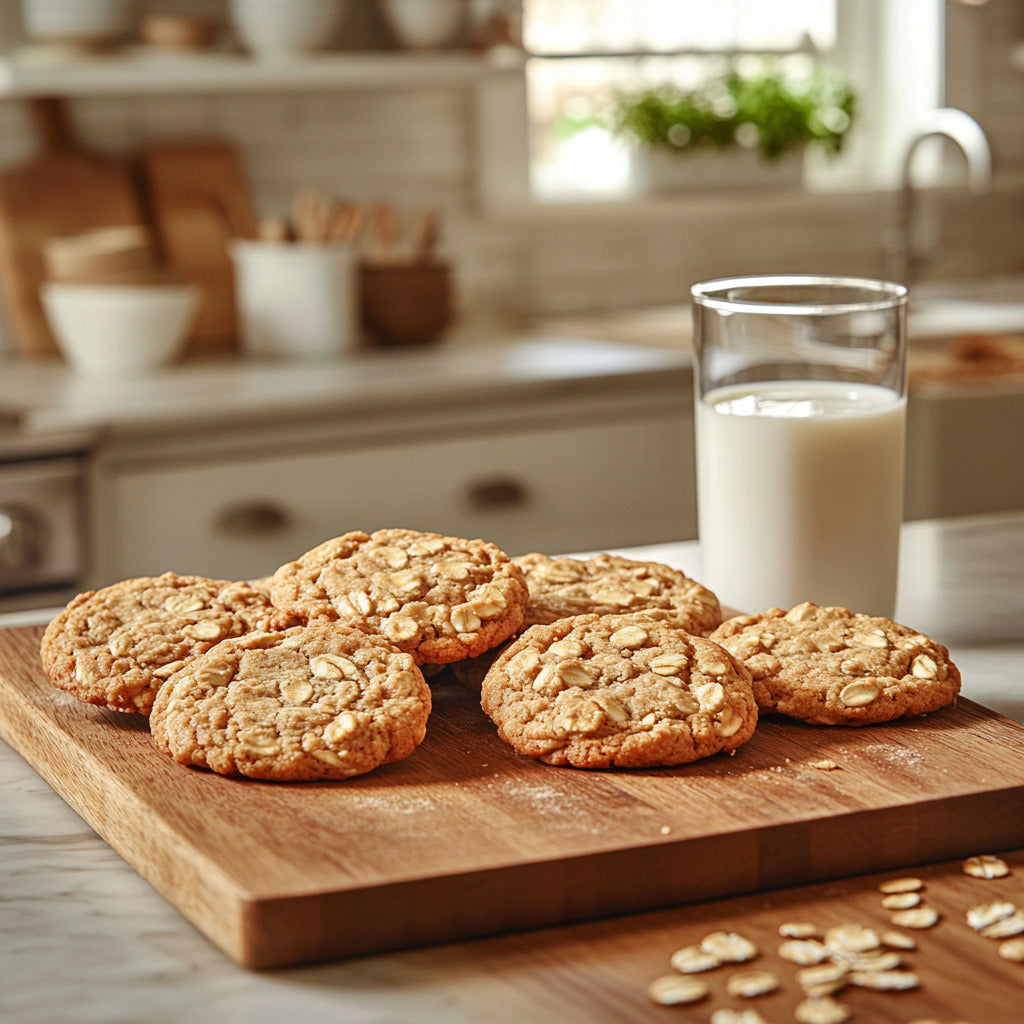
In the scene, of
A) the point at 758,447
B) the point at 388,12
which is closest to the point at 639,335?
the point at 388,12

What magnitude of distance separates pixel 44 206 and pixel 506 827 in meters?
2.48

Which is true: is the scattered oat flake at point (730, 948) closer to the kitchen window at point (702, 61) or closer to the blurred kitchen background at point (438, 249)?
the blurred kitchen background at point (438, 249)

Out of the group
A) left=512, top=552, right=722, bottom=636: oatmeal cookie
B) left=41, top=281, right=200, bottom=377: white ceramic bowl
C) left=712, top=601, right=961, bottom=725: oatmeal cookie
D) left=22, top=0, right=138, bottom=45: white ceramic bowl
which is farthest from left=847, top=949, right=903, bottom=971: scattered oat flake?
left=22, top=0, right=138, bottom=45: white ceramic bowl

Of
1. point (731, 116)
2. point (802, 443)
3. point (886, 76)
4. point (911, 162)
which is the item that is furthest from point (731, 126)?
Answer: point (802, 443)

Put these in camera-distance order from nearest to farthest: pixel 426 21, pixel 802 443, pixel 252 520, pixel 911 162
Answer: pixel 802 443 → pixel 252 520 → pixel 426 21 → pixel 911 162

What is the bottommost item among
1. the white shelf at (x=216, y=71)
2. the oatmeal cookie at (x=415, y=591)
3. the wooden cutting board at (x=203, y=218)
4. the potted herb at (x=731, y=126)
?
the oatmeal cookie at (x=415, y=591)

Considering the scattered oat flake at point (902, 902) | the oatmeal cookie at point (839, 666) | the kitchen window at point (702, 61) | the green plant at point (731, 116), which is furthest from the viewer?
the kitchen window at point (702, 61)

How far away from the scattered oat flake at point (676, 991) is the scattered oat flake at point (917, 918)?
0.35ft

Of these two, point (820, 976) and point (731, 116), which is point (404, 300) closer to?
point (731, 116)

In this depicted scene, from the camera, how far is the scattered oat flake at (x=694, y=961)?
62 cm

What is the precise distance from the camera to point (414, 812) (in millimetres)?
732

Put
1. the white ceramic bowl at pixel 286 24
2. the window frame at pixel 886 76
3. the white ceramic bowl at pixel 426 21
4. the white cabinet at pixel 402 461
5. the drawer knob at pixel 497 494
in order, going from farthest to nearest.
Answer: the window frame at pixel 886 76
the white ceramic bowl at pixel 426 21
the white ceramic bowl at pixel 286 24
the drawer knob at pixel 497 494
the white cabinet at pixel 402 461

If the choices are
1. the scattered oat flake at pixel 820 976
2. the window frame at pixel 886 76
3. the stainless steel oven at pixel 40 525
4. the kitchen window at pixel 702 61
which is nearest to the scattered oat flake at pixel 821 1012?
the scattered oat flake at pixel 820 976

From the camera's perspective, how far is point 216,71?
2766mm
